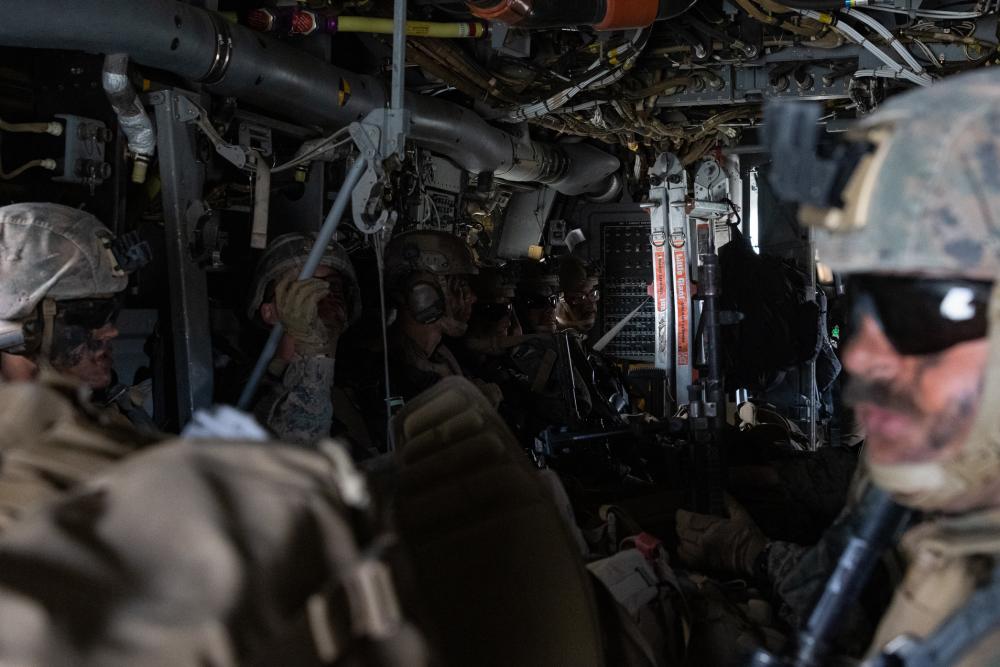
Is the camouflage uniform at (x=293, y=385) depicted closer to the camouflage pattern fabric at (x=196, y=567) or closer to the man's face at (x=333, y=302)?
the man's face at (x=333, y=302)

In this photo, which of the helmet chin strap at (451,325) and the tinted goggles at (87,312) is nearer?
the tinted goggles at (87,312)

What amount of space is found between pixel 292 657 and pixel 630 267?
866cm

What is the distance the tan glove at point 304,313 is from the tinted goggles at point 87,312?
70 centimetres

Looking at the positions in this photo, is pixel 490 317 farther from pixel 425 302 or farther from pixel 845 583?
pixel 845 583

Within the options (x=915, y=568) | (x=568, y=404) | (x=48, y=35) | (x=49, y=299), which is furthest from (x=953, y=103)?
(x=568, y=404)

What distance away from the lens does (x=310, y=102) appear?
4.16 metres

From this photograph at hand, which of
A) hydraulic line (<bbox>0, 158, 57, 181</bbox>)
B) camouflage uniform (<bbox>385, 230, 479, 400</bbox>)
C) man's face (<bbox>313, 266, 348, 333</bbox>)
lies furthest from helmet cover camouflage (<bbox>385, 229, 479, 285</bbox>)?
hydraulic line (<bbox>0, 158, 57, 181</bbox>)

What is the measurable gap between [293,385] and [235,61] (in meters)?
1.29

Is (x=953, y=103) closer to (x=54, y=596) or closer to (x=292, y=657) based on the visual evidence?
(x=292, y=657)

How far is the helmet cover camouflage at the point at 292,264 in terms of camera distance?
3.74 m

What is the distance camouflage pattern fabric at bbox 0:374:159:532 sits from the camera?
94 centimetres

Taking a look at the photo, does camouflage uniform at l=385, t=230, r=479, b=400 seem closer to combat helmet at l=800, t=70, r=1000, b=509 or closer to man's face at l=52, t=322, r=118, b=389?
man's face at l=52, t=322, r=118, b=389

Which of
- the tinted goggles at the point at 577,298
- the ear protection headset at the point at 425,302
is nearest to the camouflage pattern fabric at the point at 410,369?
the ear protection headset at the point at 425,302

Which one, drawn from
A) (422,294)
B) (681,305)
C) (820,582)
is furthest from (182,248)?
(681,305)
